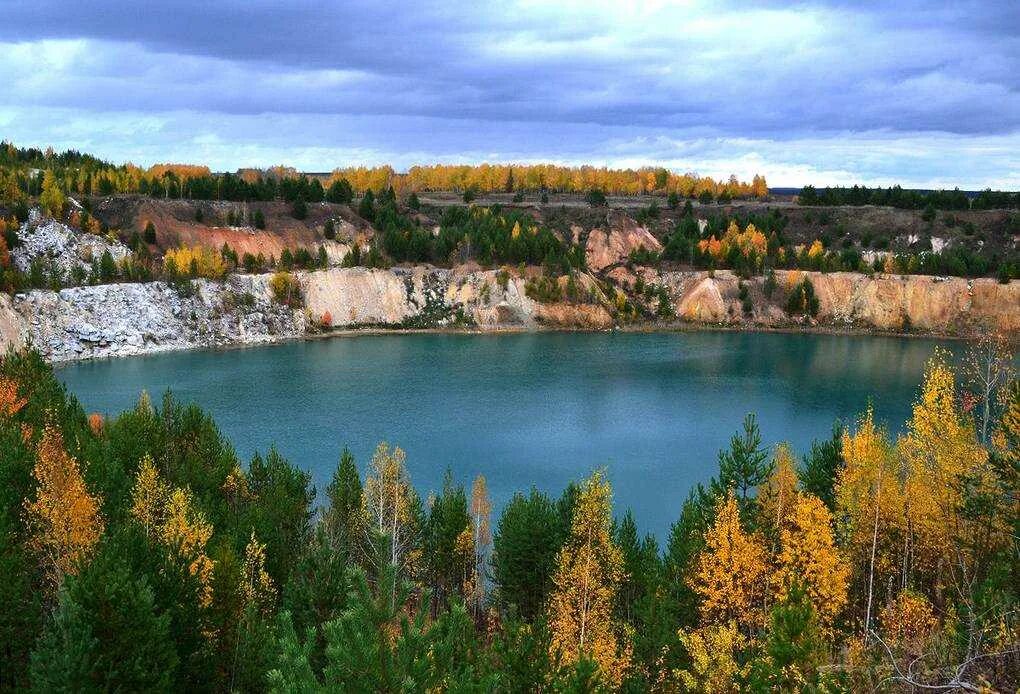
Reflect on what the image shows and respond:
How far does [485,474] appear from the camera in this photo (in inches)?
→ 1945

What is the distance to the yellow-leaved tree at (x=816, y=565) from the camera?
23.2 metres

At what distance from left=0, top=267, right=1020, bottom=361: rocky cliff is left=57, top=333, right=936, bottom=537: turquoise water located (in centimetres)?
584

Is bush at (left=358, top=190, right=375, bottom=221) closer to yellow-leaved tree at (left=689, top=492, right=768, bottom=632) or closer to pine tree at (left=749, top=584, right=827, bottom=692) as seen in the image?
yellow-leaved tree at (left=689, top=492, right=768, bottom=632)

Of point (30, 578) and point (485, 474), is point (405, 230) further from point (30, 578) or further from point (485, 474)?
point (30, 578)

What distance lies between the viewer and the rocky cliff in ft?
325

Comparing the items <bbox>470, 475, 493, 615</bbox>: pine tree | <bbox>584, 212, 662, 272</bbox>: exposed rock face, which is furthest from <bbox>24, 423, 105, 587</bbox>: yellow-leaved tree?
<bbox>584, 212, 662, 272</bbox>: exposed rock face

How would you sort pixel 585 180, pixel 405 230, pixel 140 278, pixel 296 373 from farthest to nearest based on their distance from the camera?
pixel 585 180 < pixel 405 230 < pixel 140 278 < pixel 296 373

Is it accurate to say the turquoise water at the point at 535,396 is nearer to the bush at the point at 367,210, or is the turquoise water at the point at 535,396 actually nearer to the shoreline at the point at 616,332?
the shoreline at the point at 616,332

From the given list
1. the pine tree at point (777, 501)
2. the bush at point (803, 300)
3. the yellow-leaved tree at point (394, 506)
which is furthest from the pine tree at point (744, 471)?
the bush at point (803, 300)

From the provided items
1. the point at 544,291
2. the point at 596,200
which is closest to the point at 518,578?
the point at 544,291

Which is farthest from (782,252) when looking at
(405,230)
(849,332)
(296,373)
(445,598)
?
(445,598)

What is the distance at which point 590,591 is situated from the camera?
26.2 meters

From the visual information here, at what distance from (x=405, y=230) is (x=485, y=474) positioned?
79.1 m

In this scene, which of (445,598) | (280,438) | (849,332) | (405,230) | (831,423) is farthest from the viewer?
(405,230)
